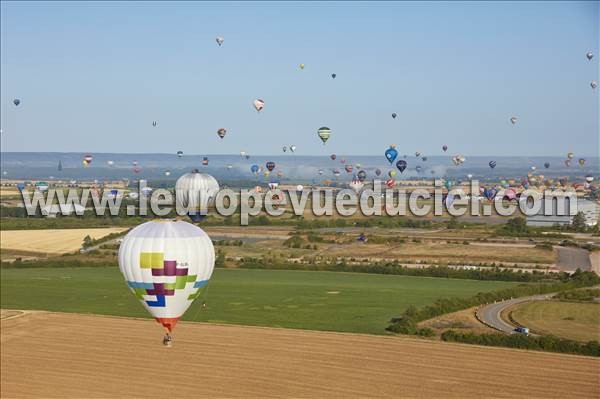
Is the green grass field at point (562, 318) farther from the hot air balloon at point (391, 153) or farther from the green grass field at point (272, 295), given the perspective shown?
the hot air balloon at point (391, 153)

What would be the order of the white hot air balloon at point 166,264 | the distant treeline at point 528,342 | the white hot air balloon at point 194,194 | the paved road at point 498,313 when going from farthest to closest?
the white hot air balloon at point 194,194 < the paved road at point 498,313 < the distant treeline at point 528,342 < the white hot air balloon at point 166,264

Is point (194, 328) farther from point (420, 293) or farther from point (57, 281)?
point (57, 281)

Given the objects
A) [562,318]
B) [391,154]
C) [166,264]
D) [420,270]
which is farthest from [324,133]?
[166,264]


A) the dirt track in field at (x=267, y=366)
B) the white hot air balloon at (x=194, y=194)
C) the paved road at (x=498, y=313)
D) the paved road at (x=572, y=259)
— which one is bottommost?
the dirt track in field at (x=267, y=366)

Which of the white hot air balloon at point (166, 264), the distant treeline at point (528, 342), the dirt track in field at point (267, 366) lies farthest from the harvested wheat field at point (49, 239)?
the white hot air balloon at point (166, 264)

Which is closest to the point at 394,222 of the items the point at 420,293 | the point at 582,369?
the point at 420,293
